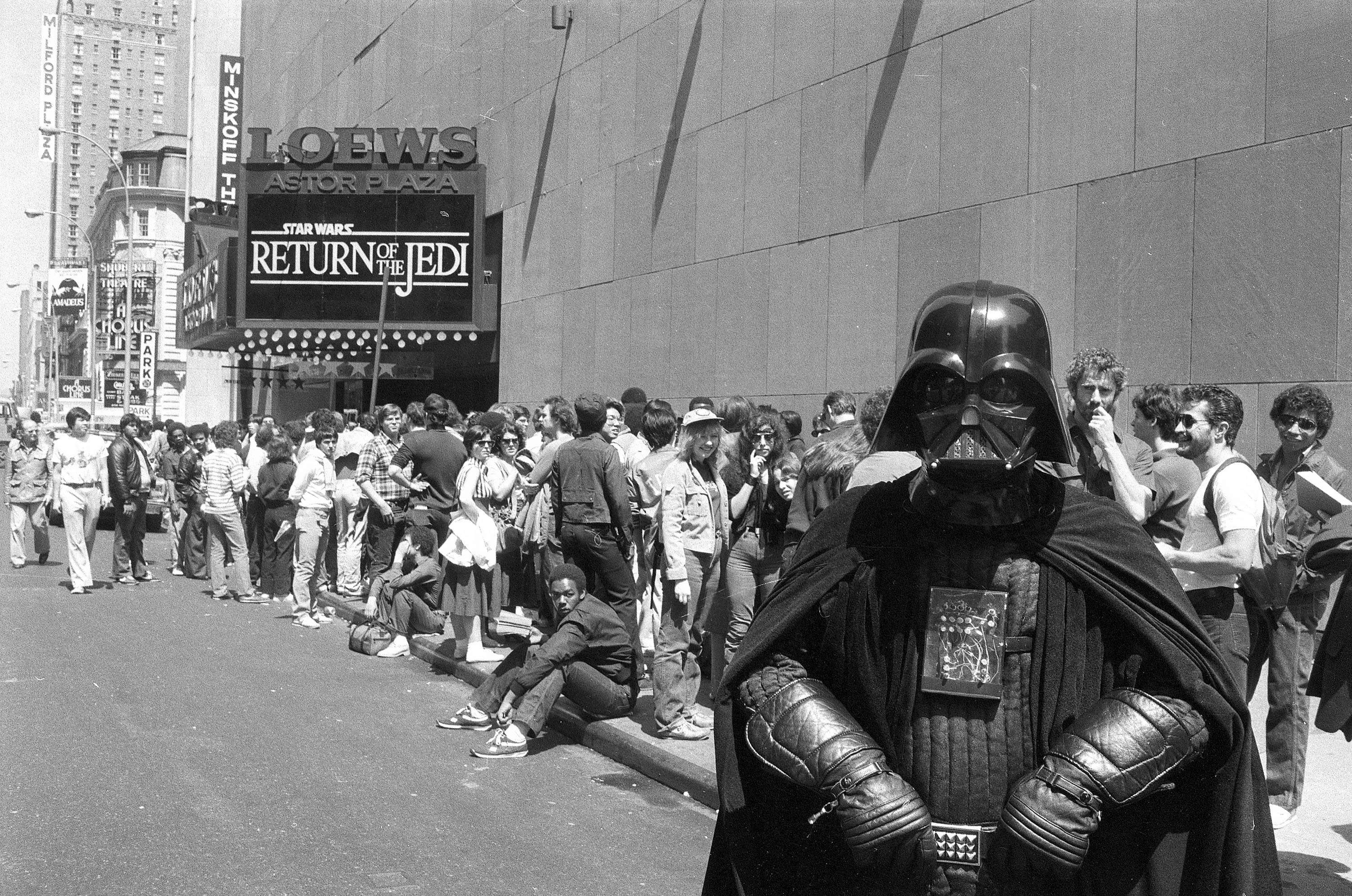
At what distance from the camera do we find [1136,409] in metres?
6.40

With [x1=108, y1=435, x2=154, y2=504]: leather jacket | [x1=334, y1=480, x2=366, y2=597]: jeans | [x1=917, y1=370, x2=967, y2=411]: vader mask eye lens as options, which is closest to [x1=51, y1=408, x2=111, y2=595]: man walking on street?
[x1=108, y1=435, x2=154, y2=504]: leather jacket

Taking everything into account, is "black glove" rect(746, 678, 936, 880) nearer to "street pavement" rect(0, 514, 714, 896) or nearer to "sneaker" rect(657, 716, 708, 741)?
"street pavement" rect(0, 514, 714, 896)

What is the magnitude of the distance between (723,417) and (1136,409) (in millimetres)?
3461

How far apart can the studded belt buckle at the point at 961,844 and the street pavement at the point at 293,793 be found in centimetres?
311

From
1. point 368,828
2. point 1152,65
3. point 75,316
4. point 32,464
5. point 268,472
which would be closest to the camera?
point 368,828

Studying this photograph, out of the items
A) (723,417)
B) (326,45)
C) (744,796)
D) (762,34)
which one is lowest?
(744,796)

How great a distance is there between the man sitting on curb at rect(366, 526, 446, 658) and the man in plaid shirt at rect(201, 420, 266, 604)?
4.19 m

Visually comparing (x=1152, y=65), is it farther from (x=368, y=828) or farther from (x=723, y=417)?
(x=368, y=828)

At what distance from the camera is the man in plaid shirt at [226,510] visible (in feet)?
47.9

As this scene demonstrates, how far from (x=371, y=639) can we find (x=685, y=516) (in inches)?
169

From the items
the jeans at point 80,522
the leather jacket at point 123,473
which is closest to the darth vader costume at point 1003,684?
the jeans at point 80,522

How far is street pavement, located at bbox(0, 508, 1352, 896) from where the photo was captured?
18.3 ft

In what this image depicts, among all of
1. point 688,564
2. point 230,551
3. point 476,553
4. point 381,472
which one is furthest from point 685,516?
point 230,551

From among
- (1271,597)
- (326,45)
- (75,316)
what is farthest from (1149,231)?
(75,316)
